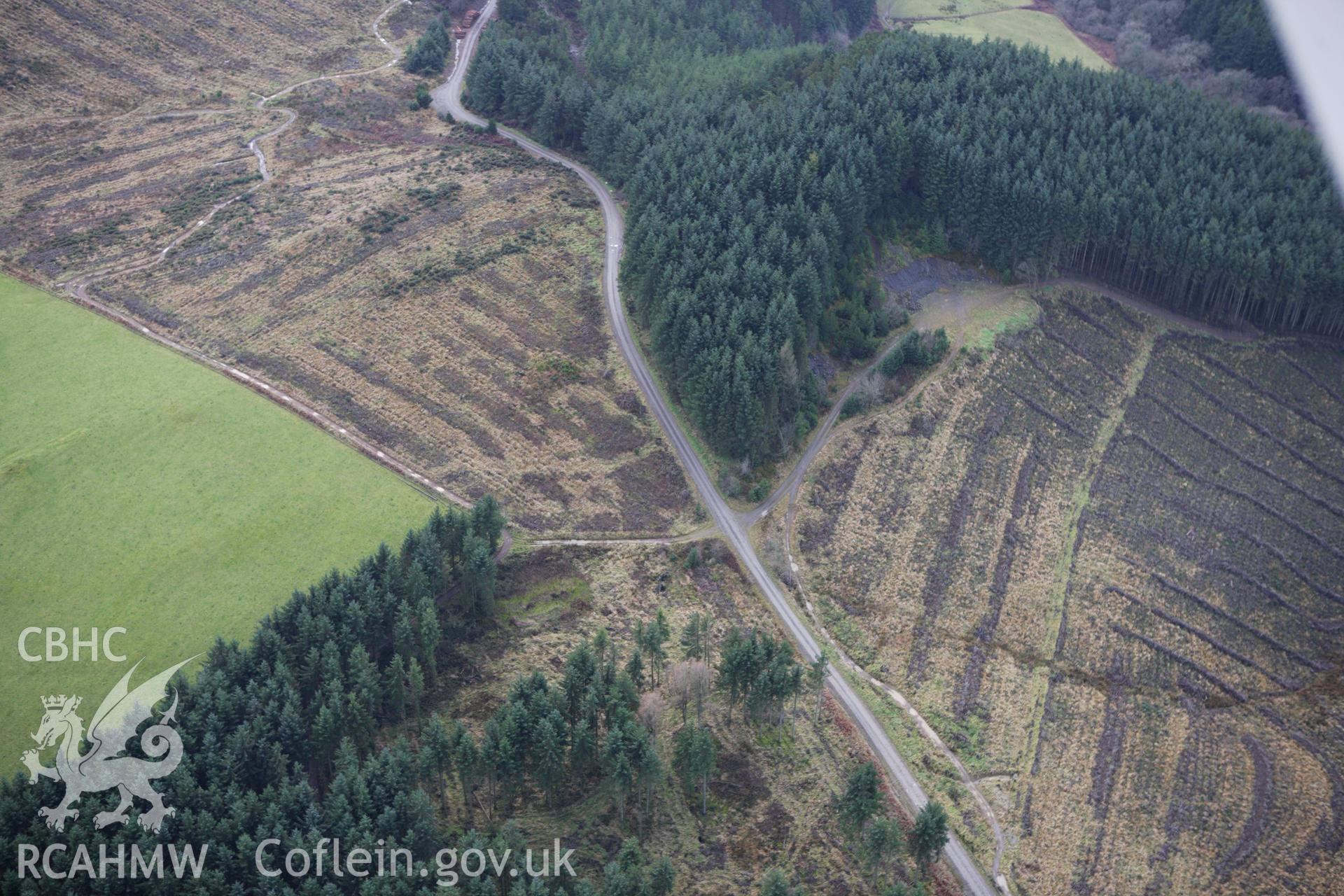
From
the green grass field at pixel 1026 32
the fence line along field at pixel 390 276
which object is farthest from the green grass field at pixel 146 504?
the green grass field at pixel 1026 32

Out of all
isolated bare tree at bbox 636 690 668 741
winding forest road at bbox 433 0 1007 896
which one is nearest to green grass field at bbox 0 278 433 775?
isolated bare tree at bbox 636 690 668 741

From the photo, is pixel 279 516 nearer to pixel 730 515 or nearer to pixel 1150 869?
pixel 730 515

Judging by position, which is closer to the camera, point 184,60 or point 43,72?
point 43,72

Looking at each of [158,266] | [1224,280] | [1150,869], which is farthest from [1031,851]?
[158,266]

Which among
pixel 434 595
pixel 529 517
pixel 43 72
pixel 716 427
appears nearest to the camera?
pixel 434 595

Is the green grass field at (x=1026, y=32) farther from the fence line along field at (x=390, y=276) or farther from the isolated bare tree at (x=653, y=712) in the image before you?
the isolated bare tree at (x=653, y=712)

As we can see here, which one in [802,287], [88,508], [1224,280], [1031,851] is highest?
[1224,280]

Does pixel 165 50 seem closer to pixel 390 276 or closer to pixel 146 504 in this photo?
pixel 390 276
